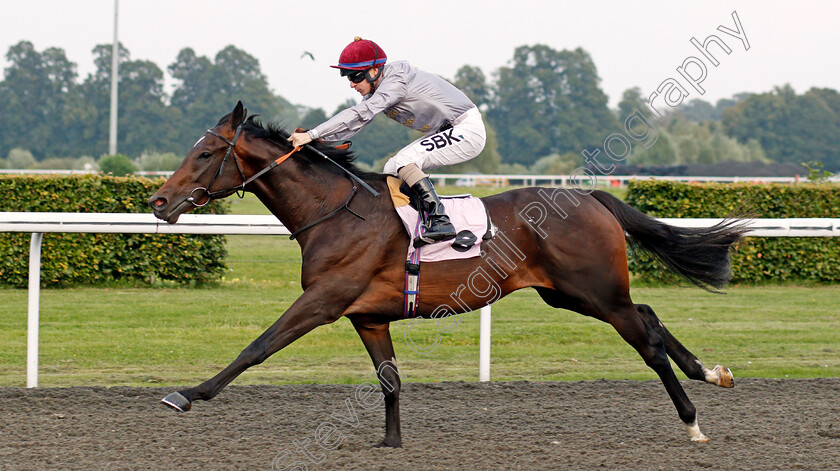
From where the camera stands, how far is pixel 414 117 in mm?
4285

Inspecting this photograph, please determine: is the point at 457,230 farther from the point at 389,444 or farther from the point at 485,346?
the point at 485,346

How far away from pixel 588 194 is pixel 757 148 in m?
57.0

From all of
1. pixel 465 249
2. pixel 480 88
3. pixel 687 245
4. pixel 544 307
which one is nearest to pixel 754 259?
pixel 544 307

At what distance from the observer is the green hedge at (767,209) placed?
10430 millimetres

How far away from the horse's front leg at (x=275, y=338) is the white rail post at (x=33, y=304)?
1.96m

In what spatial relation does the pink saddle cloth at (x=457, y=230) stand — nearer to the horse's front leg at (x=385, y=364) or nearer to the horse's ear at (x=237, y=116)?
the horse's front leg at (x=385, y=364)

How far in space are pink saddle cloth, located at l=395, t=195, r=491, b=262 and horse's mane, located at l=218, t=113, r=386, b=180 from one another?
0.35m

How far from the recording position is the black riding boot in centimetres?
396

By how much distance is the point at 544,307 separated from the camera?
912cm

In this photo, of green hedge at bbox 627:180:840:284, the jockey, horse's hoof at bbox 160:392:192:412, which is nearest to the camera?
horse's hoof at bbox 160:392:192:412

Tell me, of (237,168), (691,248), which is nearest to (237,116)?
(237,168)

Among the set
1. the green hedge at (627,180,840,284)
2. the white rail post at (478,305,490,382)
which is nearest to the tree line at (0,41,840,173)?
the green hedge at (627,180,840,284)

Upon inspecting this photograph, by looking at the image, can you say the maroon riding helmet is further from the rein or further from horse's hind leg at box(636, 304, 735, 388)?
horse's hind leg at box(636, 304, 735, 388)

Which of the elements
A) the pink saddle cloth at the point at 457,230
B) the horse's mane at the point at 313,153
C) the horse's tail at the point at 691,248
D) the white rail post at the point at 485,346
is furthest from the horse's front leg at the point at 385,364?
the horse's tail at the point at 691,248
